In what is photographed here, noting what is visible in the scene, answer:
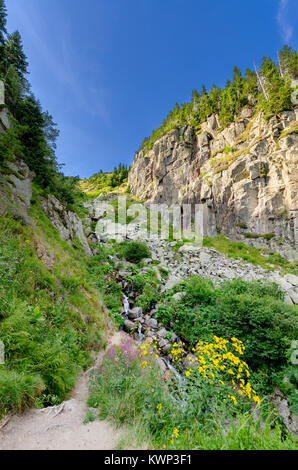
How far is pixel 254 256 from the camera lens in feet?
60.4

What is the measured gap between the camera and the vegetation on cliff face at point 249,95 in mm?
26138

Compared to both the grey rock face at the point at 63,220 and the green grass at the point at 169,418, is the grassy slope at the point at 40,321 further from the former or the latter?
the grey rock face at the point at 63,220

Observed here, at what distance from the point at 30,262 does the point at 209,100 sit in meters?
51.8

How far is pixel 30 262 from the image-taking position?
5.59 m

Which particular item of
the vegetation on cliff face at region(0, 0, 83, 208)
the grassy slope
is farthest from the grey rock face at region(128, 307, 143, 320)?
the vegetation on cliff face at region(0, 0, 83, 208)

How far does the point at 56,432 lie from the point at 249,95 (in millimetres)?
48732

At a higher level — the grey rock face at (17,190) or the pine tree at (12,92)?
the pine tree at (12,92)

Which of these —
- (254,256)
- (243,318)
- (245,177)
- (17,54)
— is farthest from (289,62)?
(243,318)

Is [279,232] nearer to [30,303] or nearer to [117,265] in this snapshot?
[117,265]

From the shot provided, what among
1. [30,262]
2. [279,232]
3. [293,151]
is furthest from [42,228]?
[293,151]

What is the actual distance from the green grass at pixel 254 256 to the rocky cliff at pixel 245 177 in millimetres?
1768

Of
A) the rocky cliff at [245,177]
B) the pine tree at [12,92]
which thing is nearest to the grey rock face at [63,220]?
the pine tree at [12,92]

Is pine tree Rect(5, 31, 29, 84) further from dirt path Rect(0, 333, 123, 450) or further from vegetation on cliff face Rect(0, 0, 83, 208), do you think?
dirt path Rect(0, 333, 123, 450)

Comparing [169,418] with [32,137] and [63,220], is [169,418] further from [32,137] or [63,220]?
[32,137]
